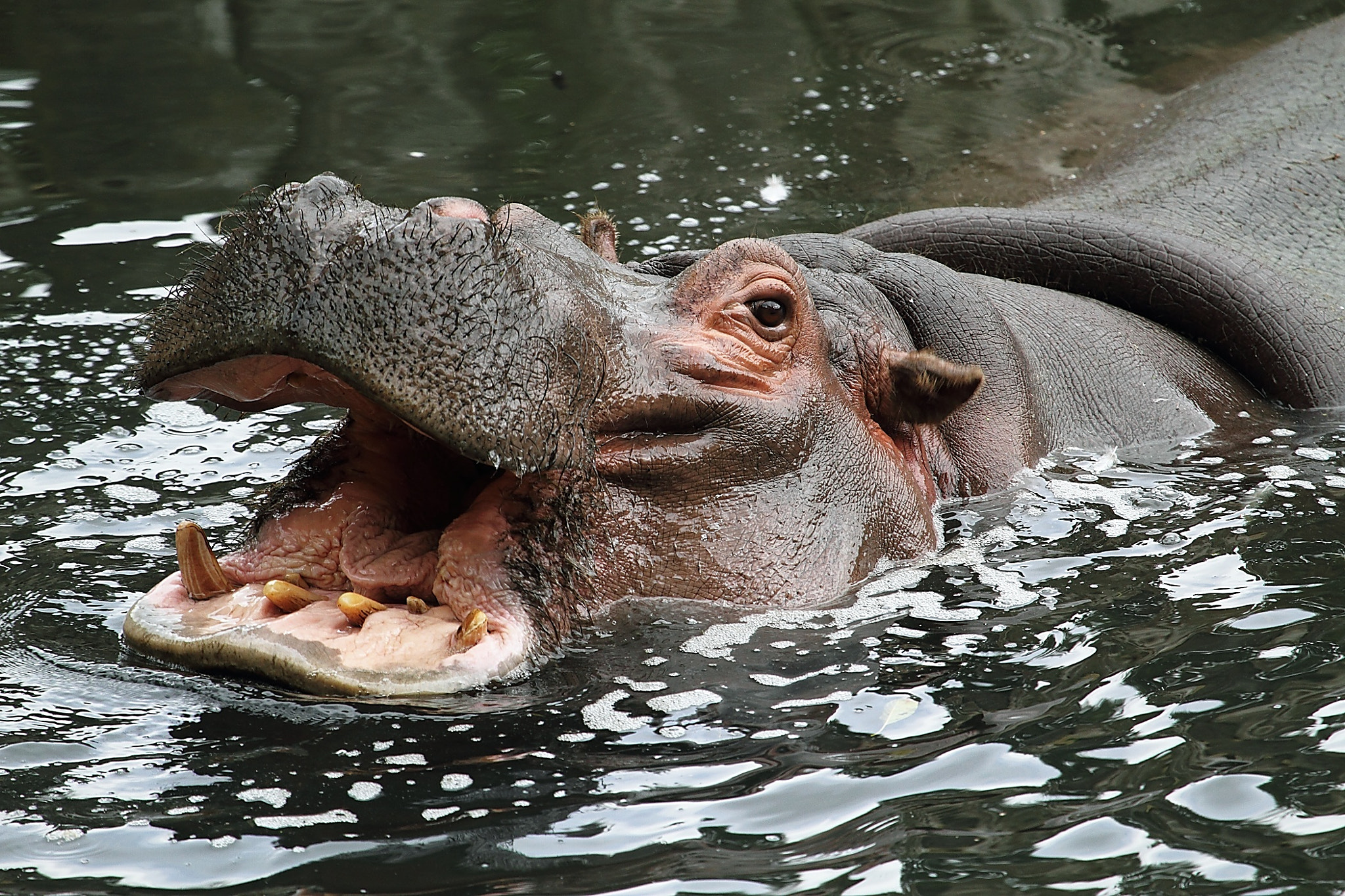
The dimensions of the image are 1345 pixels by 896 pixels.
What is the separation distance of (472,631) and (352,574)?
431mm

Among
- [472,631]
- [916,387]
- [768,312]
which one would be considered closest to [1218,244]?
[916,387]

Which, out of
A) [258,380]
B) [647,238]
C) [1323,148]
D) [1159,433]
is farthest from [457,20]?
[258,380]

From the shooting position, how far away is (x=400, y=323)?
3559 millimetres

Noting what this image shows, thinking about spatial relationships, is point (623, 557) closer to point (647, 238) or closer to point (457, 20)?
point (647, 238)

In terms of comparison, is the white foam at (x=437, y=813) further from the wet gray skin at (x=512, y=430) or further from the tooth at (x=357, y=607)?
the tooth at (x=357, y=607)

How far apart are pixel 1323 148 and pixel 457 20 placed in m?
6.04

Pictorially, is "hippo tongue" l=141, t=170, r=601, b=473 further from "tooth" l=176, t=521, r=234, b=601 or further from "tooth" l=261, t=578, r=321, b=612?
"tooth" l=261, t=578, r=321, b=612

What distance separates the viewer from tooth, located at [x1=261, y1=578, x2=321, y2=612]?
3770 millimetres

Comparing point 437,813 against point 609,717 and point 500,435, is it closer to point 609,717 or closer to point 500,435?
point 609,717

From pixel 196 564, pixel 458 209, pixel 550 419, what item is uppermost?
pixel 458 209

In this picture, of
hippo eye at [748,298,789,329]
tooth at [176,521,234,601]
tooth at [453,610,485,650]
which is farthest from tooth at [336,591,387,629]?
hippo eye at [748,298,789,329]

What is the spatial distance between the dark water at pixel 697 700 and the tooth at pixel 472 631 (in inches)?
5.3

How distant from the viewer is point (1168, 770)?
340 cm

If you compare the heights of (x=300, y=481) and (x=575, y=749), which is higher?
(x=300, y=481)
